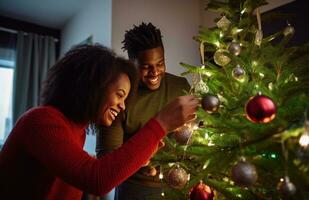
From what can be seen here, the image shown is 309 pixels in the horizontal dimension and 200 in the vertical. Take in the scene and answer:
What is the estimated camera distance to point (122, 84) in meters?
0.88

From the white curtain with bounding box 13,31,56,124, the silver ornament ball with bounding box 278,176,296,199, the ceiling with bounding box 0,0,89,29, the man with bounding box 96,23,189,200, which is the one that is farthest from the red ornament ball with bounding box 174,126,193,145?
the white curtain with bounding box 13,31,56,124

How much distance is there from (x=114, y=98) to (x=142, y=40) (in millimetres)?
529

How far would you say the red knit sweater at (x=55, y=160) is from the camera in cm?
68

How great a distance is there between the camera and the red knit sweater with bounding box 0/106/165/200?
68 cm

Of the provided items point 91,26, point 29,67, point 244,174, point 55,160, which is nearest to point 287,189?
point 244,174

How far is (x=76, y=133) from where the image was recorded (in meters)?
0.90

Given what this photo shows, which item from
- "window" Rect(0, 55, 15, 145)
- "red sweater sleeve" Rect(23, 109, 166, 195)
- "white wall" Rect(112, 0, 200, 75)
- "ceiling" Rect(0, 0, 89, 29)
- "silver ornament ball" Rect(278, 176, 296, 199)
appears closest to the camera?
"silver ornament ball" Rect(278, 176, 296, 199)

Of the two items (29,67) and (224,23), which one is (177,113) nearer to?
(224,23)

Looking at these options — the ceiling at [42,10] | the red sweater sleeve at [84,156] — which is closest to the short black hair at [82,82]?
the red sweater sleeve at [84,156]

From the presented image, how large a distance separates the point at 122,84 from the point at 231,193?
422 mm

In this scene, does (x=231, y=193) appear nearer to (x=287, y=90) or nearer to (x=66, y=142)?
(x=287, y=90)

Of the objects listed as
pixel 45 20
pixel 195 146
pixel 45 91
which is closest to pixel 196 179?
pixel 195 146

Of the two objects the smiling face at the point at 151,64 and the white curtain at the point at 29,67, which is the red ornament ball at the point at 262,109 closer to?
the smiling face at the point at 151,64

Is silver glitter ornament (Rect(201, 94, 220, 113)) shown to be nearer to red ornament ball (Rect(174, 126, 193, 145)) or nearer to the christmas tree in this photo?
the christmas tree
